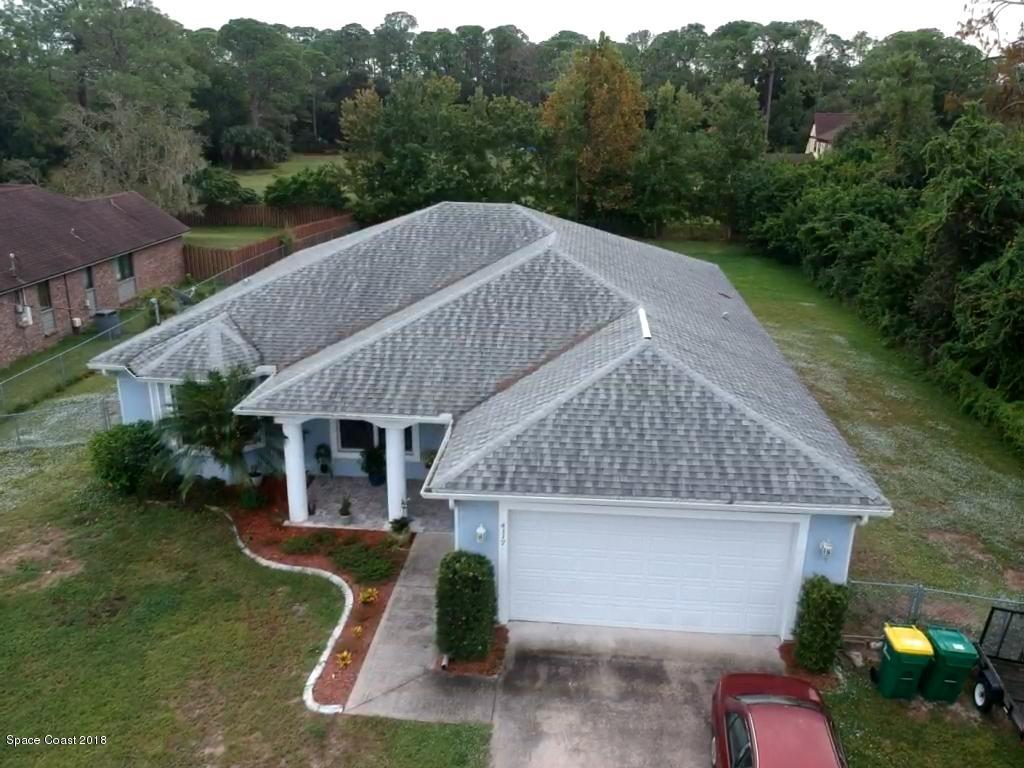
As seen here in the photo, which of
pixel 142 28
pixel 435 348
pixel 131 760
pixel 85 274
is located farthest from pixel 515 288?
pixel 142 28

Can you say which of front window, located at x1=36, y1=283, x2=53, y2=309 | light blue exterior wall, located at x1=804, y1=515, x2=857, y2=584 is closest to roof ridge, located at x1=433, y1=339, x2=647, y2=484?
light blue exterior wall, located at x1=804, y1=515, x2=857, y2=584

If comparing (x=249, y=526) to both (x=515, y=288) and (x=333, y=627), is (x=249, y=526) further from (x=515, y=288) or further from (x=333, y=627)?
(x=515, y=288)

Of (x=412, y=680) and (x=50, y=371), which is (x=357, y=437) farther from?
(x=50, y=371)

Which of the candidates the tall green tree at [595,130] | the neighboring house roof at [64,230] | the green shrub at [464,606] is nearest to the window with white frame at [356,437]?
the green shrub at [464,606]

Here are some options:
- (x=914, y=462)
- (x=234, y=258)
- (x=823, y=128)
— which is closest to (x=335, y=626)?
(x=914, y=462)

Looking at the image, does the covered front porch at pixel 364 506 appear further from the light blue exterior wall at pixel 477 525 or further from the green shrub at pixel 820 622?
the green shrub at pixel 820 622

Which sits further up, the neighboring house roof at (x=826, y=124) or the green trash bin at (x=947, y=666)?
the neighboring house roof at (x=826, y=124)

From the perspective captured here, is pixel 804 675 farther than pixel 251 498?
No
